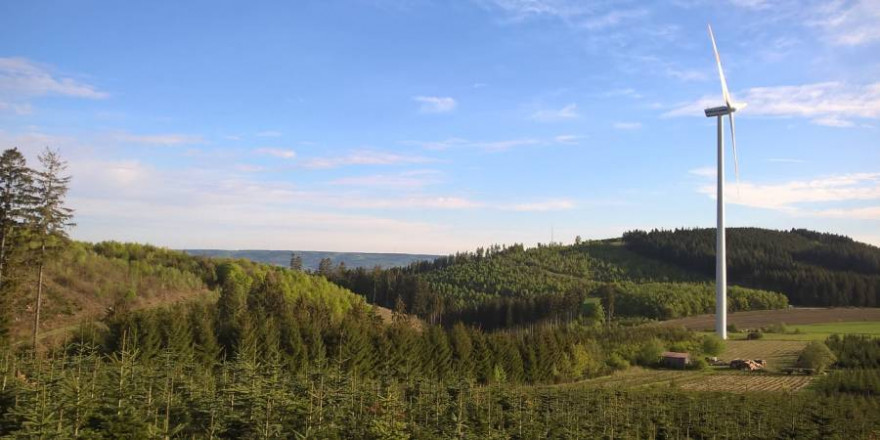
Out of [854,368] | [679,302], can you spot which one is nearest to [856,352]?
[854,368]

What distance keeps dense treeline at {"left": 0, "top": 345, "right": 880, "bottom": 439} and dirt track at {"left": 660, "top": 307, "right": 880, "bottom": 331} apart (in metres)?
87.3

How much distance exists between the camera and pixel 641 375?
3558 inches

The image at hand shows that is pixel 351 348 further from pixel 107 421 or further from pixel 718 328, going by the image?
pixel 718 328

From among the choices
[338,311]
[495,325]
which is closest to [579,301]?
[495,325]

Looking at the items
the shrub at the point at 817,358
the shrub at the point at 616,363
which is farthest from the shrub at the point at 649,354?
the shrub at the point at 817,358

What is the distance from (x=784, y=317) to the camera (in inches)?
5792

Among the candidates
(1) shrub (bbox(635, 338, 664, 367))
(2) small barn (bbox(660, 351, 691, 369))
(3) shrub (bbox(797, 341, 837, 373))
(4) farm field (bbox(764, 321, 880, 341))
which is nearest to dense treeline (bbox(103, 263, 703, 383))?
(1) shrub (bbox(635, 338, 664, 367))

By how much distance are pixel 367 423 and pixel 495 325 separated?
136 metres

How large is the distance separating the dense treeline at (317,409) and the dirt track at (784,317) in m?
87.3

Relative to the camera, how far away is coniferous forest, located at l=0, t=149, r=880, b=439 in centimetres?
2106

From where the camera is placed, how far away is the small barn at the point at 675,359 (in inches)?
3930

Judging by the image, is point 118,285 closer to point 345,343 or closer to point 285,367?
point 285,367

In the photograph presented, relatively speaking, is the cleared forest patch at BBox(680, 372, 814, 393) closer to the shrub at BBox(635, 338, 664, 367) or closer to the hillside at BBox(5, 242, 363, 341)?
the shrub at BBox(635, 338, 664, 367)

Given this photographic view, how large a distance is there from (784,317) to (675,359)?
2517 inches
